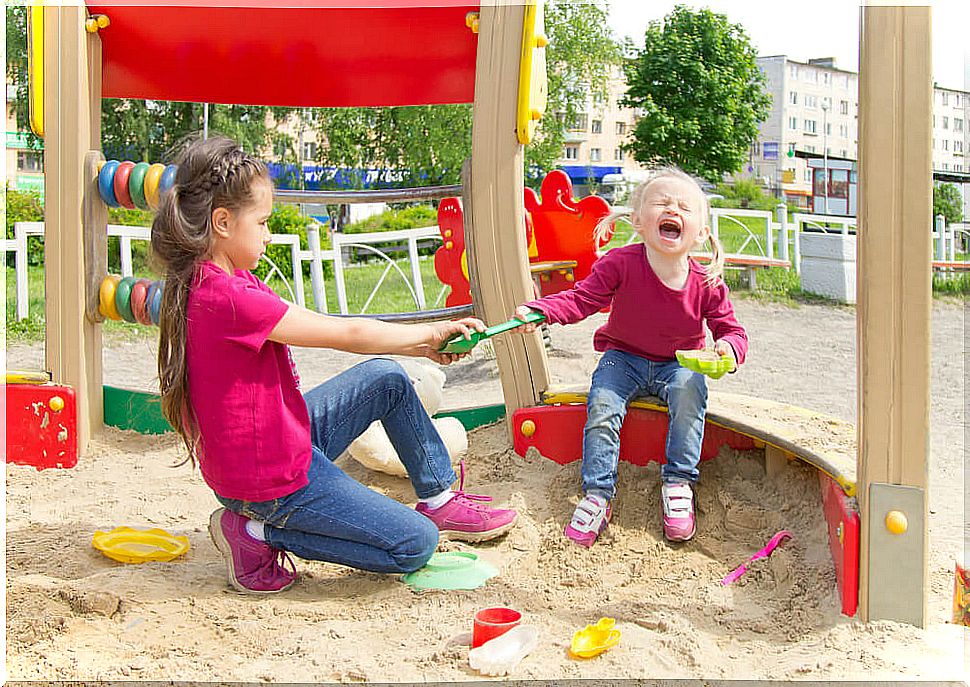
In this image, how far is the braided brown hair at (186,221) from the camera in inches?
59.1

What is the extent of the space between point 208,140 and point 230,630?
2.49ft

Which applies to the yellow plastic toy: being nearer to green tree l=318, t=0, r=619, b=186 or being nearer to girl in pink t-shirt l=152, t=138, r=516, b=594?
girl in pink t-shirt l=152, t=138, r=516, b=594

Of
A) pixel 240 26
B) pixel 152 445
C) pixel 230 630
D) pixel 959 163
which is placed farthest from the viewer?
pixel 959 163

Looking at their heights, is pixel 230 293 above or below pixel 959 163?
below

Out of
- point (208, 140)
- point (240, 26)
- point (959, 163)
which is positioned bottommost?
point (208, 140)

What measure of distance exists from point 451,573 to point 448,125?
1120cm

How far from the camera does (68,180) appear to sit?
7.64 feet

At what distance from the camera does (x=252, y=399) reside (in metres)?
1.53

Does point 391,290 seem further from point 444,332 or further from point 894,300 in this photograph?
point 894,300

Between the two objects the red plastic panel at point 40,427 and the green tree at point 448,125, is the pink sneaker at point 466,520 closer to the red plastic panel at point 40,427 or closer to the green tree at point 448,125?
the red plastic panel at point 40,427

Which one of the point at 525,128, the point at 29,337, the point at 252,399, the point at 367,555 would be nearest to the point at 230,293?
Answer: the point at 252,399

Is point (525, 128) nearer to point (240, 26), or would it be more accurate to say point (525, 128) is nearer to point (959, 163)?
point (240, 26)

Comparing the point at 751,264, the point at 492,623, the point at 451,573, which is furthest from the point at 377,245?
the point at 492,623

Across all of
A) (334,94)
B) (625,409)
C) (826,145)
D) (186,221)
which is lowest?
(625,409)
